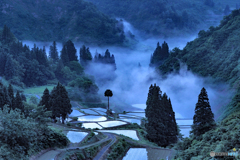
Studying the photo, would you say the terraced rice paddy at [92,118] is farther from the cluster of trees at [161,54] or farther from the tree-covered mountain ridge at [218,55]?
the cluster of trees at [161,54]

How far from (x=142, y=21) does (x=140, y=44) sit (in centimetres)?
1929

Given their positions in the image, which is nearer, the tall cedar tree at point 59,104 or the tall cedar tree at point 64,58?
the tall cedar tree at point 59,104

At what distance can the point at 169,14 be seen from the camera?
147 meters

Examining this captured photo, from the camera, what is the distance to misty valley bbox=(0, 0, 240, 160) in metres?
19.1

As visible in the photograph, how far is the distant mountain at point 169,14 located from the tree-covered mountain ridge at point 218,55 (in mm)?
77345

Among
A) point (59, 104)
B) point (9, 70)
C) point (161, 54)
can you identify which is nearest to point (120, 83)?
point (161, 54)

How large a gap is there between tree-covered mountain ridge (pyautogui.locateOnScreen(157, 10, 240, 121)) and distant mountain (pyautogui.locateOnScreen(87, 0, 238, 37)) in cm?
7734

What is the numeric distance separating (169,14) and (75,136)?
13041 centimetres

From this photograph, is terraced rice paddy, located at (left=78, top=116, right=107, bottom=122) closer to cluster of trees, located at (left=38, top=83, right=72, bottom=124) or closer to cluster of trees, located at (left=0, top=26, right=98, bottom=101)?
cluster of trees, located at (left=38, top=83, right=72, bottom=124)

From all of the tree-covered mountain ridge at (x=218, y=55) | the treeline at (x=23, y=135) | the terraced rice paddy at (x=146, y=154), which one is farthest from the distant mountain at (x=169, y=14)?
the treeline at (x=23, y=135)

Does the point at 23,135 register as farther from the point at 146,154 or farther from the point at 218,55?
the point at 218,55

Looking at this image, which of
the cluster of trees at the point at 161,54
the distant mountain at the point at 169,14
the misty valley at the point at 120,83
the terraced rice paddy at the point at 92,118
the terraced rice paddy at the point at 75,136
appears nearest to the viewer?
the misty valley at the point at 120,83

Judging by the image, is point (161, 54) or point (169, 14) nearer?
point (161, 54)

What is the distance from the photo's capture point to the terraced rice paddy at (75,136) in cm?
2503
